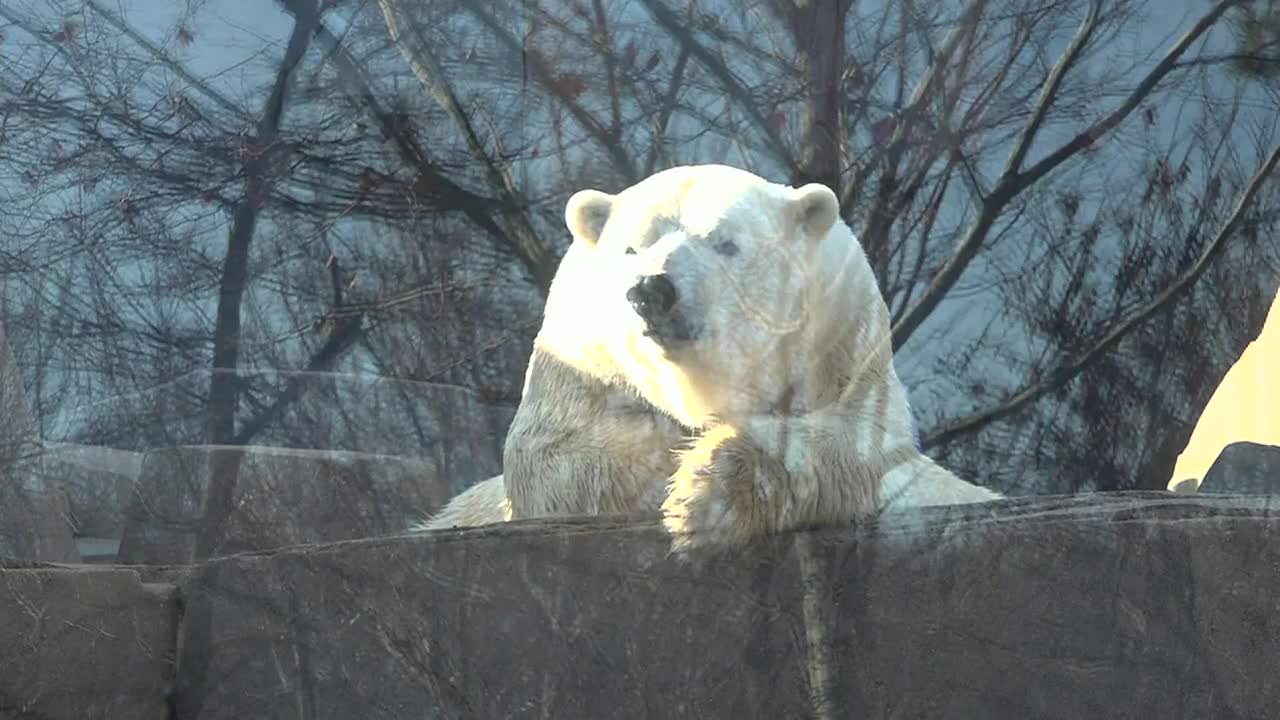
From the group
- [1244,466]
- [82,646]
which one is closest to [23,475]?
[82,646]

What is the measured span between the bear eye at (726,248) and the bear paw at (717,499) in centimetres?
28

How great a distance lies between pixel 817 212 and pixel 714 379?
26cm

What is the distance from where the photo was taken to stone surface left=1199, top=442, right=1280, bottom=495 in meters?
1.63

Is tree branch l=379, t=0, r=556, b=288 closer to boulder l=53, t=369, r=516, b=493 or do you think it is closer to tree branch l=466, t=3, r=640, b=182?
tree branch l=466, t=3, r=640, b=182

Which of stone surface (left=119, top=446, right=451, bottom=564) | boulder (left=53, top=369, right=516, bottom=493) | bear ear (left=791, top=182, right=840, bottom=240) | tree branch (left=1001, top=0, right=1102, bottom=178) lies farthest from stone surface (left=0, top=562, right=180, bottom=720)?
tree branch (left=1001, top=0, right=1102, bottom=178)

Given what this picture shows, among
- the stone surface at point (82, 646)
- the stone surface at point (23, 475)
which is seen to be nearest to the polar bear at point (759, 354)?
the stone surface at point (82, 646)

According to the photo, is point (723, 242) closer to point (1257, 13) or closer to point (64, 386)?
point (1257, 13)

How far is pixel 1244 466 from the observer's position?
1.64 m

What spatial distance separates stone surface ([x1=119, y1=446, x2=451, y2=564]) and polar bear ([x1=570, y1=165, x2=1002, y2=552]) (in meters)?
0.36

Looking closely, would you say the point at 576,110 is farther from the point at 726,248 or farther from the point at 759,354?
the point at 759,354

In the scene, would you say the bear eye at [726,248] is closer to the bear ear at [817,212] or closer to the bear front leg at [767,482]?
the bear ear at [817,212]

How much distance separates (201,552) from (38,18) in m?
0.83

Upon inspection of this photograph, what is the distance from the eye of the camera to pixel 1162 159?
1792 millimetres

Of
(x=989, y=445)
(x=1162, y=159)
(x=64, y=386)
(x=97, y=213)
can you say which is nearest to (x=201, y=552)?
(x=64, y=386)
